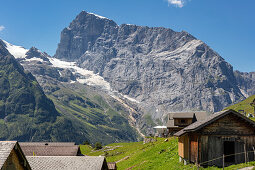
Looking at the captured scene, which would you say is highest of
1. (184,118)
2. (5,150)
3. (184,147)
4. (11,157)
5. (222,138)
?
(184,118)

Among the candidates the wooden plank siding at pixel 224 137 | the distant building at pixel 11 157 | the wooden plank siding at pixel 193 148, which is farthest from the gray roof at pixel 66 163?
the wooden plank siding at pixel 224 137

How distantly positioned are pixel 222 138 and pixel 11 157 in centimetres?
2747

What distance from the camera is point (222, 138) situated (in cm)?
3572

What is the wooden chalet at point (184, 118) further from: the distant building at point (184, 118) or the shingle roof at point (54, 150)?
the shingle roof at point (54, 150)

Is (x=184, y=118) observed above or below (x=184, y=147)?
above

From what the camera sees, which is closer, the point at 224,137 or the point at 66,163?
the point at 66,163

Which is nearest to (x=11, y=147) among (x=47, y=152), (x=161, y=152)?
(x=161, y=152)

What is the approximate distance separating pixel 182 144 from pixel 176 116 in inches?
2090

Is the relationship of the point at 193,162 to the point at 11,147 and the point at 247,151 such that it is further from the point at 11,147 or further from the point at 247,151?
the point at 11,147

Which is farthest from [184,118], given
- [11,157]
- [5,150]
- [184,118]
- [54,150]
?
[5,150]

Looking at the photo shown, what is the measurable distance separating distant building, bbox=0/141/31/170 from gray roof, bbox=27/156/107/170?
39.5ft

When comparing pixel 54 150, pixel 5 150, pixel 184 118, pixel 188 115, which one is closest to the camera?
pixel 5 150

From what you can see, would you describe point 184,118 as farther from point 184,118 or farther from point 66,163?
Answer: point 66,163

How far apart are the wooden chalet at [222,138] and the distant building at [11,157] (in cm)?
2299
